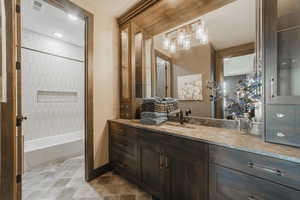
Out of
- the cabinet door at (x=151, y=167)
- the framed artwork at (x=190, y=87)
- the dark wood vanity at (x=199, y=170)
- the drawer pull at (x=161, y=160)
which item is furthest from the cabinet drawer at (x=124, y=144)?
the framed artwork at (x=190, y=87)

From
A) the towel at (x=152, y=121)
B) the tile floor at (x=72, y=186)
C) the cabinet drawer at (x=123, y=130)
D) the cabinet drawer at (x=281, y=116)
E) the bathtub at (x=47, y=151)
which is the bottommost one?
the tile floor at (x=72, y=186)

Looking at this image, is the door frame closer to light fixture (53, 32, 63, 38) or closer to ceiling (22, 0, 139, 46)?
ceiling (22, 0, 139, 46)

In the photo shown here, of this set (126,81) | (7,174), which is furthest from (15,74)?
(126,81)

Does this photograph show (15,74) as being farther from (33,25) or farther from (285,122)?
(285,122)

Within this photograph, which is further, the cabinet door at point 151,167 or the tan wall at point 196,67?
the tan wall at point 196,67

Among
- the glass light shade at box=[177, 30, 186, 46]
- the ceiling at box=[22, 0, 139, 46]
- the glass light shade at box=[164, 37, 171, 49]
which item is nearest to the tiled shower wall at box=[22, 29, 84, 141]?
the ceiling at box=[22, 0, 139, 46]

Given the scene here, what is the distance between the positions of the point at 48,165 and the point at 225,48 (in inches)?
134

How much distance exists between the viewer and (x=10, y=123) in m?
1.23

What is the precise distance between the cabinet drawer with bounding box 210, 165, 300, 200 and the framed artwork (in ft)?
3.25

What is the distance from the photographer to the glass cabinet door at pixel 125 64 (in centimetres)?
226

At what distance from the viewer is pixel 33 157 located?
2.25 meters

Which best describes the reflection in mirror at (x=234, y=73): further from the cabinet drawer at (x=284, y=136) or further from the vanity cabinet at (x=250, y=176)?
the vanity cabinet at (x=250, y=176)

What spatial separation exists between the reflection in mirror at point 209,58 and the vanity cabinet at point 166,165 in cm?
69

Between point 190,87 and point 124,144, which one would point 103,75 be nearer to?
point 124,144
